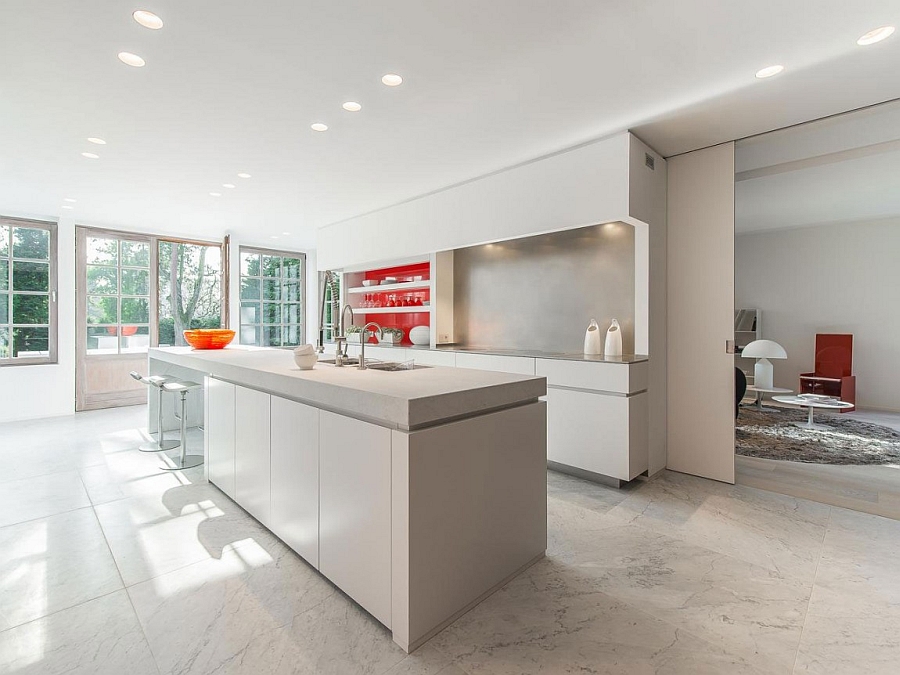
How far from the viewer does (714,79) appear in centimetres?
262

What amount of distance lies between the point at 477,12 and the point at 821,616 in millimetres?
3015

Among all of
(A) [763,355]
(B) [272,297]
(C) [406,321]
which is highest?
(B) [272,297]

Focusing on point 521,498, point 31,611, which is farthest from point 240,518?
point 521,498

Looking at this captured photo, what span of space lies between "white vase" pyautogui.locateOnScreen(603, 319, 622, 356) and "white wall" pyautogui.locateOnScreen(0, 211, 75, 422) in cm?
691

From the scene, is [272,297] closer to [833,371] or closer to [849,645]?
[849,645]

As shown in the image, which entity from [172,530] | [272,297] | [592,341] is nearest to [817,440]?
[592,341]

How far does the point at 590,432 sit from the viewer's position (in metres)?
3.47

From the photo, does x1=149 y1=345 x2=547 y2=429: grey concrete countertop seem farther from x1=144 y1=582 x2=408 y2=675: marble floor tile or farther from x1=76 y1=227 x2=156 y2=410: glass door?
x1=76 y1=227 x2=156 y2=410: glass door

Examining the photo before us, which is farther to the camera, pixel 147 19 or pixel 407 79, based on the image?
pixel 407 79

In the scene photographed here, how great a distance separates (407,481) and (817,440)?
16.5 ft

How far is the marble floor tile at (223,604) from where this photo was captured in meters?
1.64

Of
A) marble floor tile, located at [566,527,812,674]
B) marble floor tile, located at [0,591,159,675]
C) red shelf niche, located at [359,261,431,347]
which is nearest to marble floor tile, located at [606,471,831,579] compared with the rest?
marble floor tile, located at [566,527,812,674]

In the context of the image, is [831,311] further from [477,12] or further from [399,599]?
[399,599]

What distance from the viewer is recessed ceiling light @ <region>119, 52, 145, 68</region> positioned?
2414 millimetres
